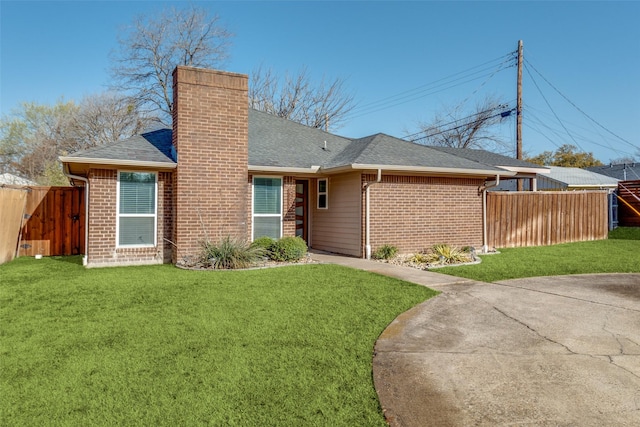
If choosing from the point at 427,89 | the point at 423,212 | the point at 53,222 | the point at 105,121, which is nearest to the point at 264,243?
the point at 423,212

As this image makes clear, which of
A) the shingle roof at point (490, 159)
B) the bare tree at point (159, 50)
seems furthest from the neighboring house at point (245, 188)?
the bare tree at point (159, 50)

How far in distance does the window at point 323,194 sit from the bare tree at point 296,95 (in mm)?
18473

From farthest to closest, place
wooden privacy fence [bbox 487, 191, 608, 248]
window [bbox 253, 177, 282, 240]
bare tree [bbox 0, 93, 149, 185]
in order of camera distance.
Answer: bare tree [bbox 0, 93, 149, 185], wooden privacy fence [bbox 487, 191, 608, 248], window [bbox 253, 177, 282, 240]

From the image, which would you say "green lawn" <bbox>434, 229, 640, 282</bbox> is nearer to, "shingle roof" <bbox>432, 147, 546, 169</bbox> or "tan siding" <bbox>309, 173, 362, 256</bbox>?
"tan siding" <bbox>309, 173, 362, 256</bbox>

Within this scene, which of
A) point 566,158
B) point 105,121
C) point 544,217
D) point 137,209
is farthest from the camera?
point 566,158

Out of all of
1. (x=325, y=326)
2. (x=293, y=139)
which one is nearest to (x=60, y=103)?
(x=293, y=139)

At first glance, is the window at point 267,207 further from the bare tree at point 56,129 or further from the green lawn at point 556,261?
the bare tree at point 56,129

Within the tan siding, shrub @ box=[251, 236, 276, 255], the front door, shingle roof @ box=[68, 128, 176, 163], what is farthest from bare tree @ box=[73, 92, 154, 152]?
shrub @ box=[251, 236, 276, 255]

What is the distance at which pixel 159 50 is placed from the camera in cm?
2714

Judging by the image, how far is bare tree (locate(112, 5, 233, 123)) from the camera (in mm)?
26828

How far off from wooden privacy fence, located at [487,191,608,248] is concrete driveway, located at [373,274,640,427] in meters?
7.37

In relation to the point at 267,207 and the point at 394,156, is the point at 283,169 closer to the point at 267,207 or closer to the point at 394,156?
the point at 267,207

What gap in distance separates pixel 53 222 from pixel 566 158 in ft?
166

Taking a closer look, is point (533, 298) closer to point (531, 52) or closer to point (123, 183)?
point (123, 183)
